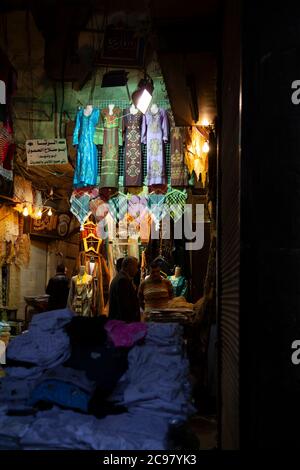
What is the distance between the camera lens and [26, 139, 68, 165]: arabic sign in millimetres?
8844

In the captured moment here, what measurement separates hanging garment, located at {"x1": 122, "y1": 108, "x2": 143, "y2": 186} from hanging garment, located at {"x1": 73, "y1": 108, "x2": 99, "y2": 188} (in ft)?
2.25

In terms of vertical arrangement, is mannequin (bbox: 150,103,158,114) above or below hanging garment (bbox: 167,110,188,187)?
above

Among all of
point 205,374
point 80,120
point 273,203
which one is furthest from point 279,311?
point 80,120

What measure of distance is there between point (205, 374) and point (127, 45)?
17.1ft

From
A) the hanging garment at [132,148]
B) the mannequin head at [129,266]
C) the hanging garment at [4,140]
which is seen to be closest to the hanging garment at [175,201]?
the hanging garment at [132,148]

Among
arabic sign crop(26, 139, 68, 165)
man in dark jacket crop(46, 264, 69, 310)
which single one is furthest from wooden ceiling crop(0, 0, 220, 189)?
man in dark jacket crop(46, 264, 69, 310)

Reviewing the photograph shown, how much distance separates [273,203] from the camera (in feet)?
7.23

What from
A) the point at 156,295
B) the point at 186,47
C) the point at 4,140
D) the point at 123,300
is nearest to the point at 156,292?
the point at 156,295

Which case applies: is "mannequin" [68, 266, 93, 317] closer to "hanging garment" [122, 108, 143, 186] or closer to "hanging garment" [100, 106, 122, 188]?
"hanging garment" [100, 106, 122, 188]

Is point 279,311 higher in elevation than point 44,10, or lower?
lower

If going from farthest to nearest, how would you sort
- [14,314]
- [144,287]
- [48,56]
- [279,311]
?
[14,314] → [144,287] → [48,56] → [279,311]

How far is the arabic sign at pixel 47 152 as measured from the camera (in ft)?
29.0

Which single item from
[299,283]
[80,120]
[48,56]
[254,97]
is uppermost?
[48,56]

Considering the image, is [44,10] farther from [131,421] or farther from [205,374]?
[131,421]
